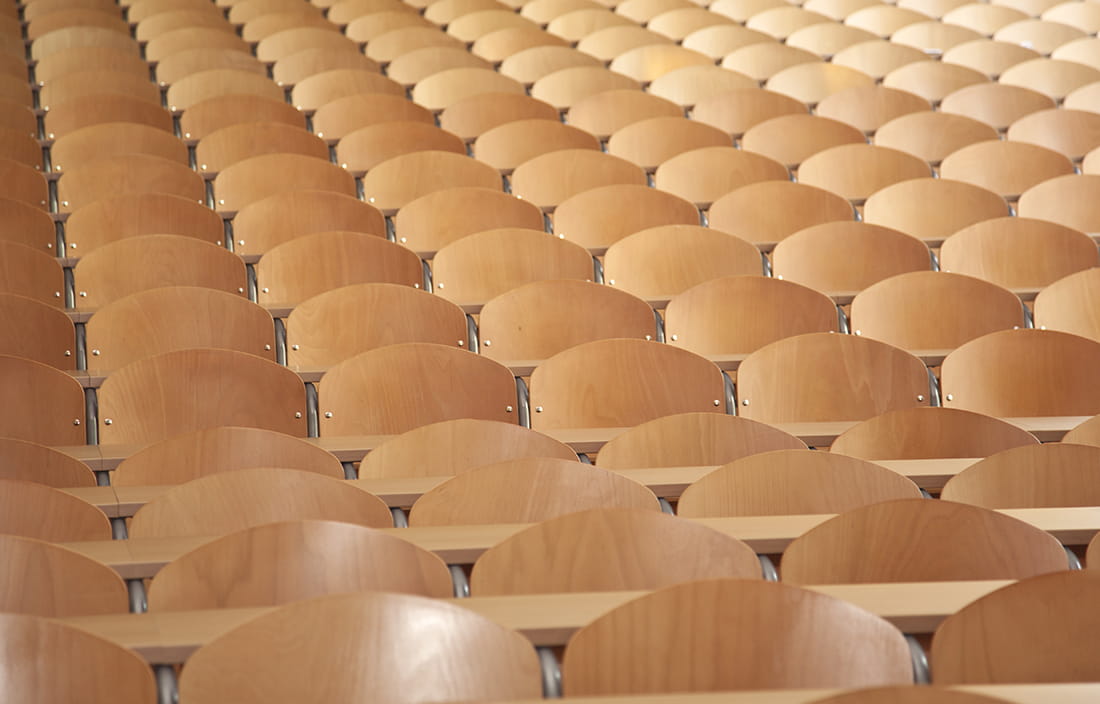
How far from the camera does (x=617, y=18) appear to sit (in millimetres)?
2324

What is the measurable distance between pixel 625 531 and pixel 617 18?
5.76 feet

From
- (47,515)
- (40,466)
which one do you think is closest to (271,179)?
(40,466)

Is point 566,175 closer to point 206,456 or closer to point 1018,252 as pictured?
point 1018,252

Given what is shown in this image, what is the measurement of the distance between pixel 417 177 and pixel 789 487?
0.87 meters

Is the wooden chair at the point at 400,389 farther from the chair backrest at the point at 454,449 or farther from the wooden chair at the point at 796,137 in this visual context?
the wooden chair at the point at 796,137

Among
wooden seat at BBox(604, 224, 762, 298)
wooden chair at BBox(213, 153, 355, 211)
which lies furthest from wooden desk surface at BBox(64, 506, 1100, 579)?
wooden chair at BBox(213, 153, 355, 211)

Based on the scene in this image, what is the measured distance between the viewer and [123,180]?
1.53 metres

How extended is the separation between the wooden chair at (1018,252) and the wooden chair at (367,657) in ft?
3.31

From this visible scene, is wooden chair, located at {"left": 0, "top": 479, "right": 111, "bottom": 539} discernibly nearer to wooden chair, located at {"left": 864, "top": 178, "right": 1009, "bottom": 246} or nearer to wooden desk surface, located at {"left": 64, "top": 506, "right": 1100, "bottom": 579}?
wooden desk surface, located at {"left": 64, "top": 506, "right": 1100, "bottom": 579}

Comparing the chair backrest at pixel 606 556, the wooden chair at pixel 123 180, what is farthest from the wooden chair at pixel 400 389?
the wooden chair at pixel 123 180

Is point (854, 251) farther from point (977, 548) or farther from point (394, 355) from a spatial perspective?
point (977, 548)

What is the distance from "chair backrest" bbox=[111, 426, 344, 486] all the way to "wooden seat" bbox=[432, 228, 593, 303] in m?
0.48

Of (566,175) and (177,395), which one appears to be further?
(566,175)

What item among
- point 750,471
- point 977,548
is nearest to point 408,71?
point 750,471
